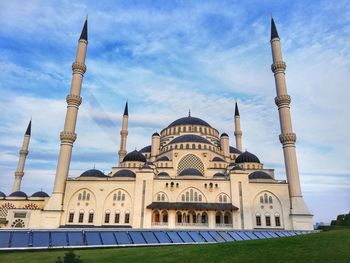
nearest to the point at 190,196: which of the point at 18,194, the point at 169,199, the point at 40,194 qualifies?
the point at 169,199

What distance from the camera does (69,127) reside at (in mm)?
42188

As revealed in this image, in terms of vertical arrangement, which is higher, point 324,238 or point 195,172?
point 195,172

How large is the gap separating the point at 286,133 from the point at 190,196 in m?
17.0

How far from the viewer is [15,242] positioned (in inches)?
564

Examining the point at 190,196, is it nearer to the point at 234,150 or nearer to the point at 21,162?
the point at 234,150

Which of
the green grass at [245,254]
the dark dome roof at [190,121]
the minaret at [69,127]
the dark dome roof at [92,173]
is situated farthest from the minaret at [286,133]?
the minaret at [69,127]

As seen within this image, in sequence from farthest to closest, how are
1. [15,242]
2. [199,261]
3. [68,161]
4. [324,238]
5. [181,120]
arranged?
1. [181,120]
2. [68,161]
3. [15,242]
4. [324,238]
5. [199,261]

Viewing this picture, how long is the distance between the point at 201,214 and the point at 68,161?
21.1m

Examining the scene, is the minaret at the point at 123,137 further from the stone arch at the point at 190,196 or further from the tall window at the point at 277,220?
the tall window at the point at 277,220

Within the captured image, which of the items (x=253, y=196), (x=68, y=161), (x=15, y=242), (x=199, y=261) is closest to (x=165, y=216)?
(x=253, y=196)

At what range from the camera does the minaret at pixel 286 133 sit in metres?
38.6

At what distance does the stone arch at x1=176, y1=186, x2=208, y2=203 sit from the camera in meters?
39.8

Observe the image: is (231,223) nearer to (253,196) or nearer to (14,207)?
(253,196)

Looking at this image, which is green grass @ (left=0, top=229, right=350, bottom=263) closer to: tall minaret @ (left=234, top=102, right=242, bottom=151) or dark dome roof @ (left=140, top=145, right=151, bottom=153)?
dark dome roof @ (left=140, top=145, right=151, bottom=153)
